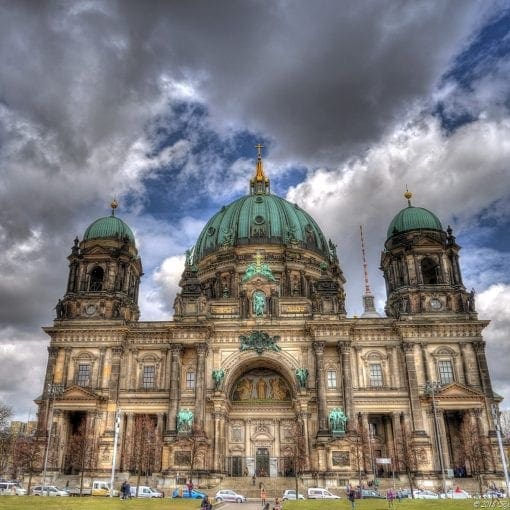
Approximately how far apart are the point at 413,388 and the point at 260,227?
94.7 ft

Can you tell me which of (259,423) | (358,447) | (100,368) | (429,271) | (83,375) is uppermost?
(429,271)

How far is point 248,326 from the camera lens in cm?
5609

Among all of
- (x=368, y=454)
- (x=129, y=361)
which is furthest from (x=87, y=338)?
(x=368, y=454)

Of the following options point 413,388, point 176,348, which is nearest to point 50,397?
point 176,348

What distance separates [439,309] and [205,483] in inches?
1146

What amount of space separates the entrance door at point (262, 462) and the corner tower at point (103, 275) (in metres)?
19.7

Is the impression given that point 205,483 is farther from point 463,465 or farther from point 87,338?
point 463,465

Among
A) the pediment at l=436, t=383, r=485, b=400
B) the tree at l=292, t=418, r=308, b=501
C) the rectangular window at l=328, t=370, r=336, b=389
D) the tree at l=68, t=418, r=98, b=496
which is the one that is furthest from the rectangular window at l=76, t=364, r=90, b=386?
the pediment at l=436, t=383, r=485, b=400

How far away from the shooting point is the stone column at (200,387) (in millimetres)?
51491

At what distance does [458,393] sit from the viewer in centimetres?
5144

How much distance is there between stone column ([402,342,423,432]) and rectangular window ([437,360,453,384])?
8.58ft

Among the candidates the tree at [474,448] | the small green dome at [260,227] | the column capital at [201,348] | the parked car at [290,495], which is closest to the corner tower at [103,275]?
the column capital at [201,348]

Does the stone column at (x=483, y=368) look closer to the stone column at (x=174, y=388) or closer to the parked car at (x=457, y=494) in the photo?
the parked car at (x=457, y=494)

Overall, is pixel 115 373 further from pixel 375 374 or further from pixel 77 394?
pixel 375 374
